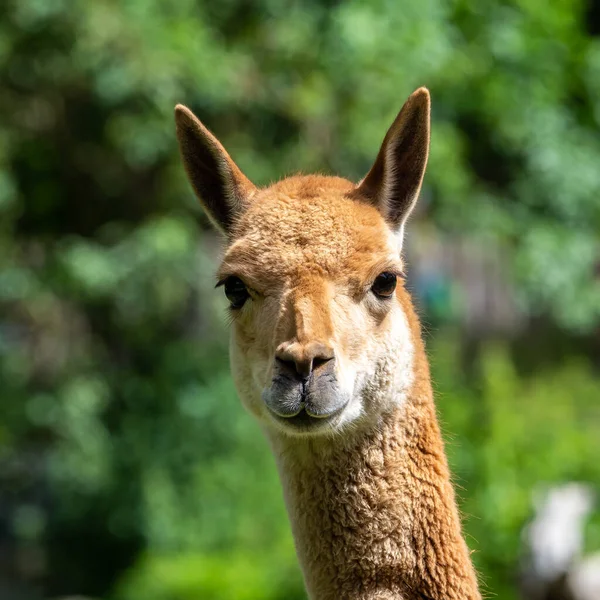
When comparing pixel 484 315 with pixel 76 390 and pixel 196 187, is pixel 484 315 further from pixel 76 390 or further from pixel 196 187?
pixel 196 187

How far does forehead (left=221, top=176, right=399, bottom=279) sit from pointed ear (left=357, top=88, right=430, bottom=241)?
9cm

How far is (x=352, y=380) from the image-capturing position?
3186mm

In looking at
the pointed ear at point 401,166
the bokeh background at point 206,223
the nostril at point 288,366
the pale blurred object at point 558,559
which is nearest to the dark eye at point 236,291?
the nostril at point 288,366

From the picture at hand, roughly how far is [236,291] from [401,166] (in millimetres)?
A: 749

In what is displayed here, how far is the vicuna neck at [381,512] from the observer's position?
308 centimetres

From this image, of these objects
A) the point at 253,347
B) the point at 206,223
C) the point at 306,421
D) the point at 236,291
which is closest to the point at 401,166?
the point at 236,291

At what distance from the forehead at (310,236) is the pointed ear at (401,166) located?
0.28ft

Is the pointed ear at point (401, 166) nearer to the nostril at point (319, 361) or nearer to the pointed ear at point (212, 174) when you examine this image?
the pointed ear at point (212, 174)

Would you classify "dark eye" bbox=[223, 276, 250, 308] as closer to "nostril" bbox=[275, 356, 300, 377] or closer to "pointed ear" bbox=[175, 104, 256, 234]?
"pointed ear" bbox=[175, 104, 256, 234]

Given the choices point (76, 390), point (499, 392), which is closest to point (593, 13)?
point (499, 392)

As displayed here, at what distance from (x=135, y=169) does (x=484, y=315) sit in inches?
587

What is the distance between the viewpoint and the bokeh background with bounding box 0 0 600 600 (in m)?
8.70

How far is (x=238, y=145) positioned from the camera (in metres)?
9.45

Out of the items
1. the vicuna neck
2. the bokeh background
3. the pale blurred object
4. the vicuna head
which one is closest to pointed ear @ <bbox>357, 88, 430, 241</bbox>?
the vicuna head
